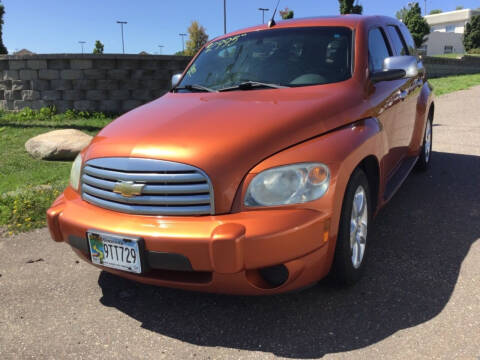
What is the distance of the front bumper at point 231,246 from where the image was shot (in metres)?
2.11

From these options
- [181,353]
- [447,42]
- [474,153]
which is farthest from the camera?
[447,42]

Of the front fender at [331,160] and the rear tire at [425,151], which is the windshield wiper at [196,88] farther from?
the rear tire at [425,151]

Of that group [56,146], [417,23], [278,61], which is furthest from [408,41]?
[417,23]

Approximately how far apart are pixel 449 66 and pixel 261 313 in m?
25.1

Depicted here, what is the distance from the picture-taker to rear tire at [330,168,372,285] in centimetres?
248

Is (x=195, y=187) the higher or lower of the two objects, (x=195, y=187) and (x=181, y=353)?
the higher

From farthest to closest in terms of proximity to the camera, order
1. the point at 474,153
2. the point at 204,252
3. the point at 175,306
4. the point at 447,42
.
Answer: the point at 447,42 → the point at 474,153 → the point at 175,306 → the point at 204,252

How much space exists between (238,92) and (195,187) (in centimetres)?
108

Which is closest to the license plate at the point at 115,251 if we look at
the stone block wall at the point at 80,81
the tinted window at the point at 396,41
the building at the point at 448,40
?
the tinted window at the point at 396,41

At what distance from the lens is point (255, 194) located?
225 cm

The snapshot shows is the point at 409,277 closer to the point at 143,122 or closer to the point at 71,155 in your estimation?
the point at 143,122

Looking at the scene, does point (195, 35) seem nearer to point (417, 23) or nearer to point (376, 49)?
point (417, 23)

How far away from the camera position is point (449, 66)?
2405 cm

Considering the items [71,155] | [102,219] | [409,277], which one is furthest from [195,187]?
[71,155]
